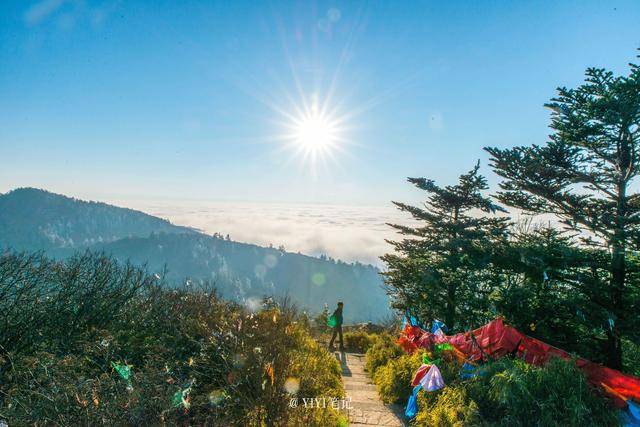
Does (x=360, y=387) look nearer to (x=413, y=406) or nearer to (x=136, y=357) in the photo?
(x=413, y=406)

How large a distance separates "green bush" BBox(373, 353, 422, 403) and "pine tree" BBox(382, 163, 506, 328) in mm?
5307

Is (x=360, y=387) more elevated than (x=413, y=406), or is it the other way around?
(x=413, y=406)

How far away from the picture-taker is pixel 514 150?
1057 cm

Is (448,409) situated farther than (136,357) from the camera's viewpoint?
No

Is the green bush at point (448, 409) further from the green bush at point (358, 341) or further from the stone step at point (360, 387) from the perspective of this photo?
the green bush at point (358, 341)

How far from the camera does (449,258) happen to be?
13719 mm

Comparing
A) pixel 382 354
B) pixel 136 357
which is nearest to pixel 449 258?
pixel 382 354

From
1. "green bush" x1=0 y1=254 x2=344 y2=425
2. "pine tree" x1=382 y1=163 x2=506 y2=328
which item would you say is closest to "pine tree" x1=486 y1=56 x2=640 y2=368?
"pine tree" x1=382 y1=163 x2=506 y2=328

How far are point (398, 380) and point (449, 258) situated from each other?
6.71m

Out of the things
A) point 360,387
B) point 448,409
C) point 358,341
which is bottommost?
point 358,341

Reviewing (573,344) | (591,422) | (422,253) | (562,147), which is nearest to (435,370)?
(591,422)

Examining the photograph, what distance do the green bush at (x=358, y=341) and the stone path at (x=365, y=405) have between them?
3.50m

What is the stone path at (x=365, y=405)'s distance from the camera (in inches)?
281

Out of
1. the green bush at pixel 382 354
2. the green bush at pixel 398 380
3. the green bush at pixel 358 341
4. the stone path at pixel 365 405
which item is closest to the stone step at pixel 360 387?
the stone path at pixel 365 405
